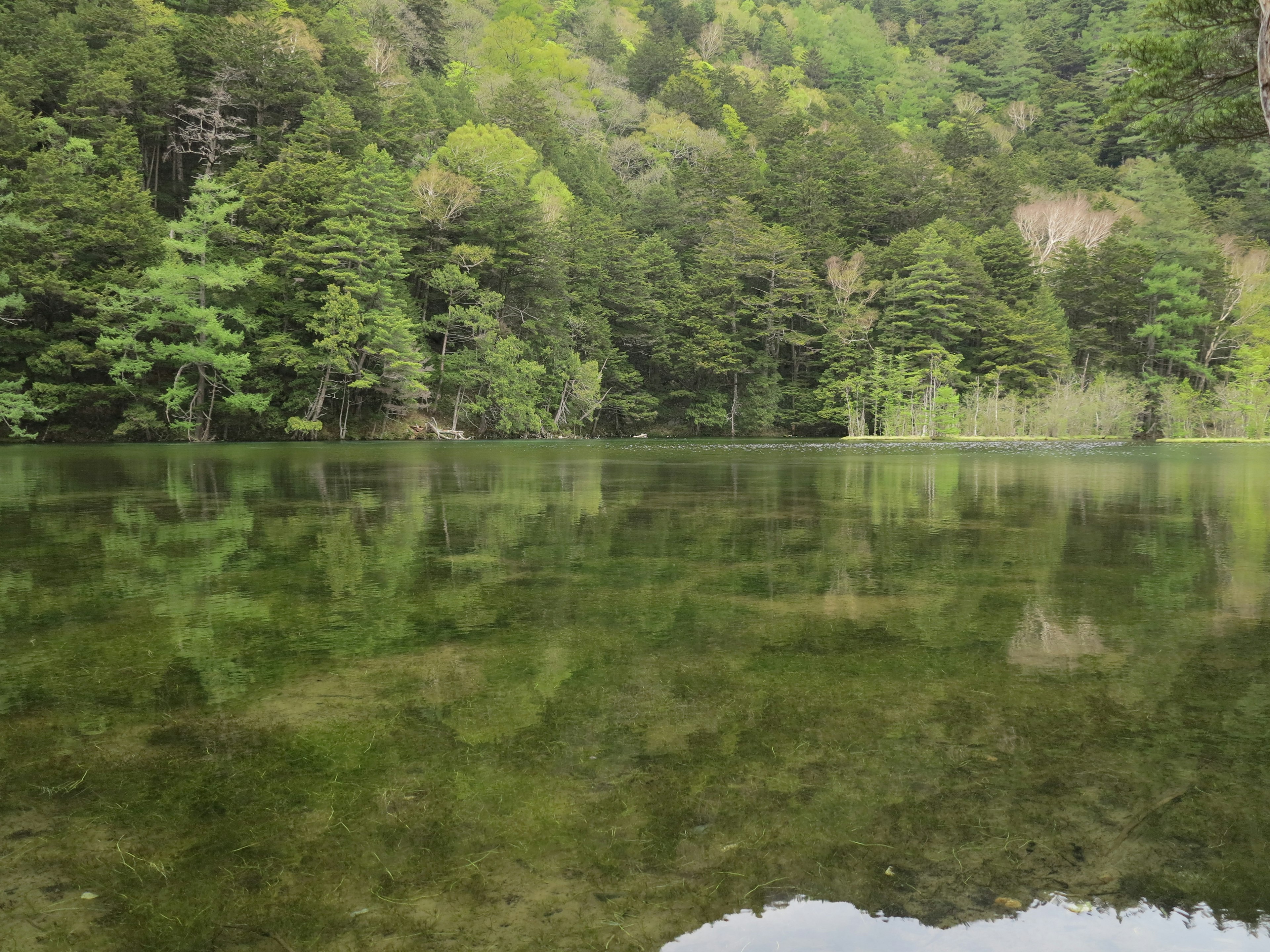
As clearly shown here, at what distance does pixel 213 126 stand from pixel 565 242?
13.1 meters

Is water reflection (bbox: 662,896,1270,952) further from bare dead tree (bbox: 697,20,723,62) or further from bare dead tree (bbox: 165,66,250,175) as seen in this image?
→ bare dead tree (bbox: 697,20,723,62)

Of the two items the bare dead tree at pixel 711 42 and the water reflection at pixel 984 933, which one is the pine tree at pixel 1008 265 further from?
the bare dead tree at pixel 711 42

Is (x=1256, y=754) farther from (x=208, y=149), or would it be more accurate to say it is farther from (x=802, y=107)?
(x=802, y=107)

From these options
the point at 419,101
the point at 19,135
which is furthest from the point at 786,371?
the point at 19,135

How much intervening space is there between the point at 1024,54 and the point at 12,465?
247 feet

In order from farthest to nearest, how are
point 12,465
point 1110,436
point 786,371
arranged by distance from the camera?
point 786,371
point 1110,436
point 12,465

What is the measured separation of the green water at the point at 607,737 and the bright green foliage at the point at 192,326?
2062 cm

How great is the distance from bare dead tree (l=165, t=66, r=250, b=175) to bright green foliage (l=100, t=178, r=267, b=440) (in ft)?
9.46

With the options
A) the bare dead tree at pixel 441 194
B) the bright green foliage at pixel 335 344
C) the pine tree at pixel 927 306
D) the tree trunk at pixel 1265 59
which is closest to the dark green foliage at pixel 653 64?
the pine tree at pixel 927 306

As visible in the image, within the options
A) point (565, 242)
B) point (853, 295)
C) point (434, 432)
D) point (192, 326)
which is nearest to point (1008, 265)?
point (853, 295)

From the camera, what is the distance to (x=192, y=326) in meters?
24.6

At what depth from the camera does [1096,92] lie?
58844 millimetres

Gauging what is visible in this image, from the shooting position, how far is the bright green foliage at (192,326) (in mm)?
23359

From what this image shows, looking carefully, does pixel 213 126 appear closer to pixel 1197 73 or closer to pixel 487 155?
pixel 487 155
